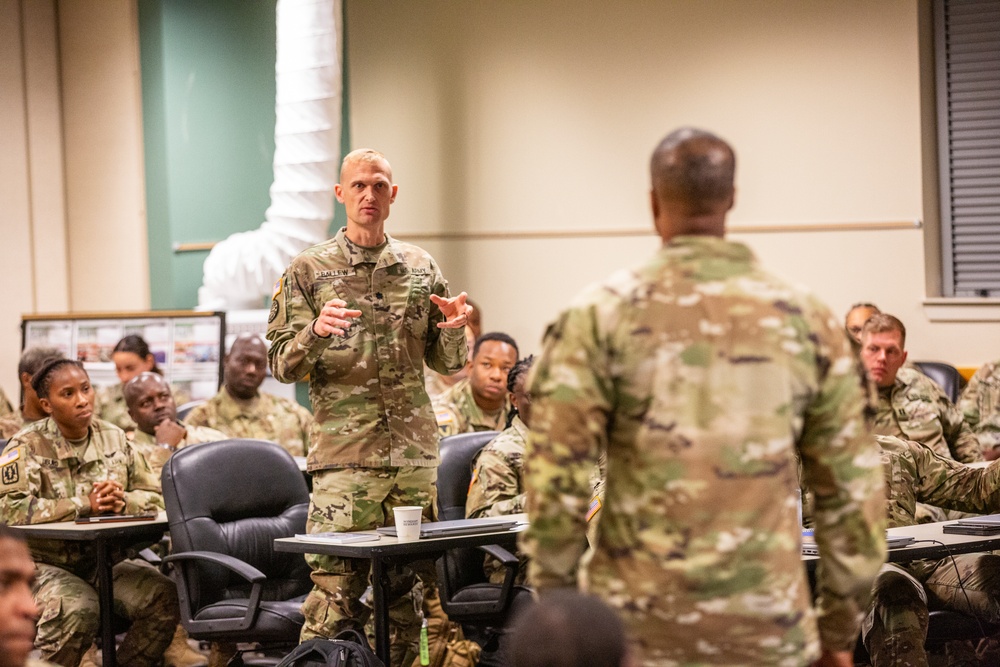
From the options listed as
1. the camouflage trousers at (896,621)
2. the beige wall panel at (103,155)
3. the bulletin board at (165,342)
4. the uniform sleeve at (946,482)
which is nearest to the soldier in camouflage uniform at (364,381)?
the camouflage trousers at (896,621)

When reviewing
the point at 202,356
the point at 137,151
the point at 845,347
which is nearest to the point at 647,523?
the point at 845,347

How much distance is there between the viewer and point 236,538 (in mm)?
4570

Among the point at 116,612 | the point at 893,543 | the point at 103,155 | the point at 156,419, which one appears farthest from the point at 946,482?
the point at 103,155

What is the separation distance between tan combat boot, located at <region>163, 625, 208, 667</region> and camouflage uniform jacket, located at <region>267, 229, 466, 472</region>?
1.90m

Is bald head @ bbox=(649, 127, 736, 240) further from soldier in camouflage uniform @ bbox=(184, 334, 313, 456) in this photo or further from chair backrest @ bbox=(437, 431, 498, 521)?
soldier in camouflage uniform @ bbox=(184, 334, 313, 456)

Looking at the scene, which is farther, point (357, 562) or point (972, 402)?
point (972, 402)

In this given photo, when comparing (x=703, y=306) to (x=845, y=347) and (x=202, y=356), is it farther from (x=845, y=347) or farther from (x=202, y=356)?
(x=202, y=356)

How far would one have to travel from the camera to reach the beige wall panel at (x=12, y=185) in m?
9.04

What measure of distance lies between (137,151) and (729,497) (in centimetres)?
759

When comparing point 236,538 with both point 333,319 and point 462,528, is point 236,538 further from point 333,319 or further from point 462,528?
point 333,319

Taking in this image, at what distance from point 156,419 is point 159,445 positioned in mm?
207

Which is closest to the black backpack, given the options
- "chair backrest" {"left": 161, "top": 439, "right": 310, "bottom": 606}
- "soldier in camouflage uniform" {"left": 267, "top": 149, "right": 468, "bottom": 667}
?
"soldier in camouflage uniform" {"left": 267, "top": 149, "right": 468, "bottom": 667}

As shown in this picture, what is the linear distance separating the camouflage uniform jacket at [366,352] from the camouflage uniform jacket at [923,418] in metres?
2.26

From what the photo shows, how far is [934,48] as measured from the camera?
7.41 meters
